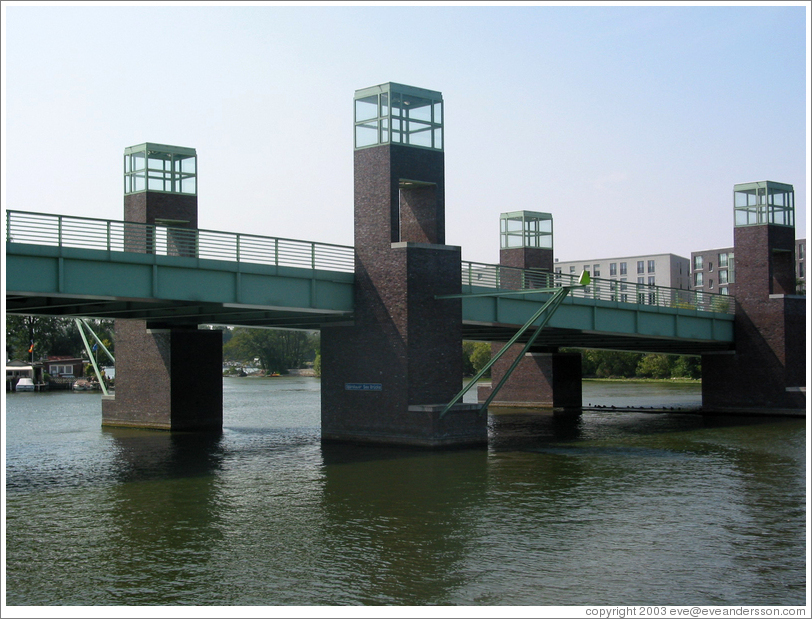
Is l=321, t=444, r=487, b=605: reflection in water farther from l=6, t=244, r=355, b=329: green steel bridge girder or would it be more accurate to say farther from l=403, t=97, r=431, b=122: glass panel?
l=403, t=97, r=431, b=122: glass panel

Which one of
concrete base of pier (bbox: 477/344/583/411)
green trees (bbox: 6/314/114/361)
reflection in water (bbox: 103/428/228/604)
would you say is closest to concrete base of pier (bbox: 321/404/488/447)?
reflection in water (bbox: 103/428/228/604)

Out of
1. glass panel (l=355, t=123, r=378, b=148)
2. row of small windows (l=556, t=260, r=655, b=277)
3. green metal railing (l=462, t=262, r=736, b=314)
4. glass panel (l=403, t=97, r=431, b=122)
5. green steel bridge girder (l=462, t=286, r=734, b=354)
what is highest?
row of small windows (l=556, t=260, r=655, b=277)

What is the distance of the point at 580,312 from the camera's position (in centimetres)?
4388

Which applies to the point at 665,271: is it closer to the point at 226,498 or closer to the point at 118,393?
the point at 118,393

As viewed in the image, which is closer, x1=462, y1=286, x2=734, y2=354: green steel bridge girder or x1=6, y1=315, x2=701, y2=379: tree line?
x1=462, y1=286, x2=734, y2=354: green steel bridge girder

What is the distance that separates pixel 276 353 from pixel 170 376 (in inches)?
5096

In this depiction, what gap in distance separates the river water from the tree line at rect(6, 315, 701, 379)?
66.3 m

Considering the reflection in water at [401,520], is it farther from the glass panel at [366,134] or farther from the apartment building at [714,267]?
the apartment building at [714,267]

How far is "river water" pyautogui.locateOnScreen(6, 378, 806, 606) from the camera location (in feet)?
46.4

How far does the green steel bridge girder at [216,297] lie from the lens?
89.7 ft

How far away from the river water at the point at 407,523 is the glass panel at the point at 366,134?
11.2 meters

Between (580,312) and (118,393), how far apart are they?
22270 mm

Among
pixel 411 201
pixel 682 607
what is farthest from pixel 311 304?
pixel 682 607

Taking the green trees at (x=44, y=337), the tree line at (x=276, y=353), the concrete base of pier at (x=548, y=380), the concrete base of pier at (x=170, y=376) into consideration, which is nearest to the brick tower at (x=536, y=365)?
the concrete base of pier at (x=548, y=380)
